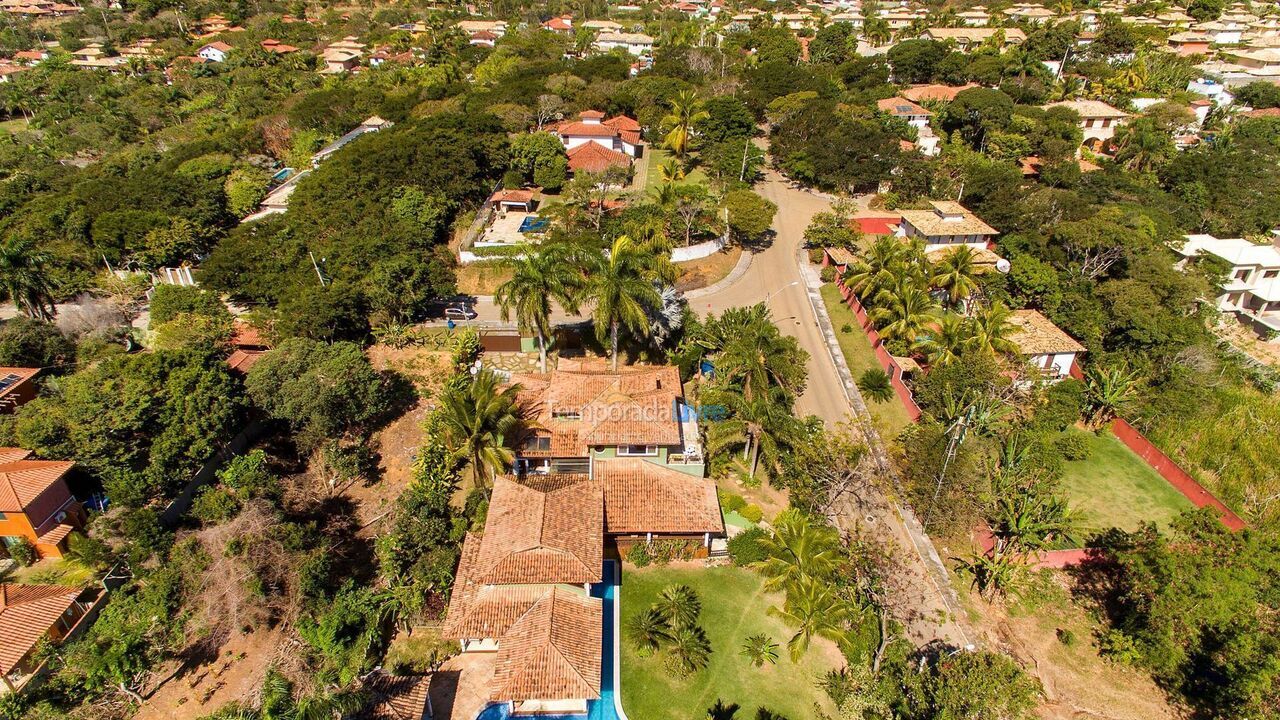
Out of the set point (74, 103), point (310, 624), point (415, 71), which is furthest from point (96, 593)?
point (74, 103)

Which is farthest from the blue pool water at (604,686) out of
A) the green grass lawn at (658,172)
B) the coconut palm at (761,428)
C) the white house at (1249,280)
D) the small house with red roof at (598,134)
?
the white house at (1249,280)

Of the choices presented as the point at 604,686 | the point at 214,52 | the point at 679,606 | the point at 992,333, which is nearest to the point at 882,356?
the point at 992,333

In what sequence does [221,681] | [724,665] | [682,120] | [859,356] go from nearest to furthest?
[221,681]
[724,665]
[859,356]
[682,120]

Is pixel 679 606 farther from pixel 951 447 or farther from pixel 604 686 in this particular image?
pixel 951 447

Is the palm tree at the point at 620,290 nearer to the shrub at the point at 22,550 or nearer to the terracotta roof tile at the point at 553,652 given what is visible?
the terracotta roof tile at the point at 553,652

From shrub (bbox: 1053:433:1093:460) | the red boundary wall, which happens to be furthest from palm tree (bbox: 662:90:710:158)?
shrub (bbox: 1053:433:1093:460)

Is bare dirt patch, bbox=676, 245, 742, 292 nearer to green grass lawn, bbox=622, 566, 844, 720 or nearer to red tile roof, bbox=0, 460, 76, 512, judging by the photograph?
green grass lawn, bbox=622, 566, 844, 720

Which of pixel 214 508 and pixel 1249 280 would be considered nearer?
pixel 214 508
